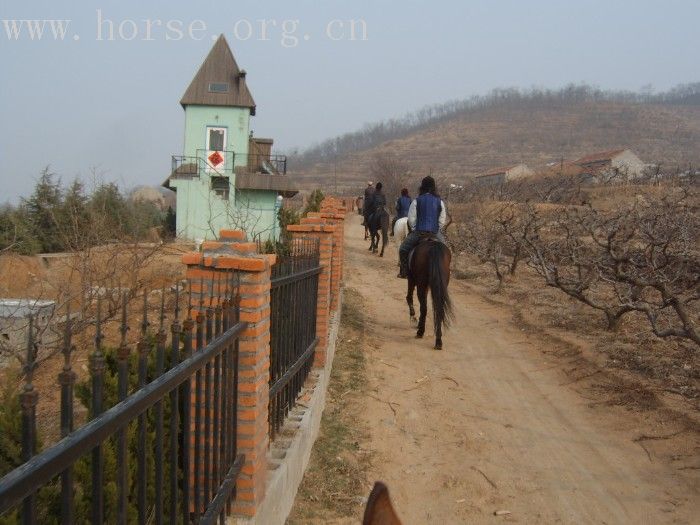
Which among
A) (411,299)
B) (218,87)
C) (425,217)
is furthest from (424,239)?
(218,87)

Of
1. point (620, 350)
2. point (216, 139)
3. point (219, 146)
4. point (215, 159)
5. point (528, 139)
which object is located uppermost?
point (528, 139)

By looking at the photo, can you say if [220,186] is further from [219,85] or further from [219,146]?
[219,85]

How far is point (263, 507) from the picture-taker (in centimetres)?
378

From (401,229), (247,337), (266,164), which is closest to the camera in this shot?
(247,337)

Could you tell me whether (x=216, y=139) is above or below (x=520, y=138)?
below

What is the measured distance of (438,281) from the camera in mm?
8953

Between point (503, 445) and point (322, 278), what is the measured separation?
2567 mm

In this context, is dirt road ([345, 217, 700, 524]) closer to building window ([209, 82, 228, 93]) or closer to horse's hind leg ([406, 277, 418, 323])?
horse's hind leg ([406, 277, 418, 323])

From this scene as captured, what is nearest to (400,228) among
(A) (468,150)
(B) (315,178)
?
(B) (315,178)

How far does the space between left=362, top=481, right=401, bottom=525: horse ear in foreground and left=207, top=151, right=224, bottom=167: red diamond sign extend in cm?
3130

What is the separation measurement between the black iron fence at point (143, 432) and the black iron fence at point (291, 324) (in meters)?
1.16

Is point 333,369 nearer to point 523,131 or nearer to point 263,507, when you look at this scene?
point 263,507

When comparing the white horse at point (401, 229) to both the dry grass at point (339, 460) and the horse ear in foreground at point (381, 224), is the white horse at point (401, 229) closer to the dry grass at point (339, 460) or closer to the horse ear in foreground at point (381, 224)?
the horse ear in foreground at point (381, 224)

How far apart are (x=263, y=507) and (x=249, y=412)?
59cm
